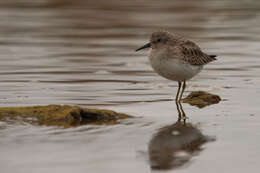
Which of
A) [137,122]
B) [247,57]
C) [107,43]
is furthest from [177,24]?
[137,122]

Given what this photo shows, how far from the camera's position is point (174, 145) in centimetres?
865

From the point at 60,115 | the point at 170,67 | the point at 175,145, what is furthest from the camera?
the point at 170,67

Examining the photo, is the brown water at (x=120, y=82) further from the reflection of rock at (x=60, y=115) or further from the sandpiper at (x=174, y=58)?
the sandpiper at (x=174, y=58)

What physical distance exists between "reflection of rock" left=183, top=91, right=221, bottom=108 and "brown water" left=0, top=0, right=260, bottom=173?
0.21 m

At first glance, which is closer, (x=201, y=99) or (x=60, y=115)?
(x=60, y=115)

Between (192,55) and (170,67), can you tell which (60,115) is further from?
(192,55)

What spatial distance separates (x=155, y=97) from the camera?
39.9ft

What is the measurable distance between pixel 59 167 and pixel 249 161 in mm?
2293

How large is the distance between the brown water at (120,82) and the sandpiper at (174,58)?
0.56 metres

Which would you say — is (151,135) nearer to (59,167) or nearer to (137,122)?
(137,122)

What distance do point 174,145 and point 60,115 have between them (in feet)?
7.01

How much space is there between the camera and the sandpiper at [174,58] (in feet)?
37.8

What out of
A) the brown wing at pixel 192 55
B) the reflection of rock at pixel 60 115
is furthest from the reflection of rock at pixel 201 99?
the reflection of rock at pixel 60 115

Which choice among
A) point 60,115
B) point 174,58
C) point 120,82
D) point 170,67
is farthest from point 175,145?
point 120,82
